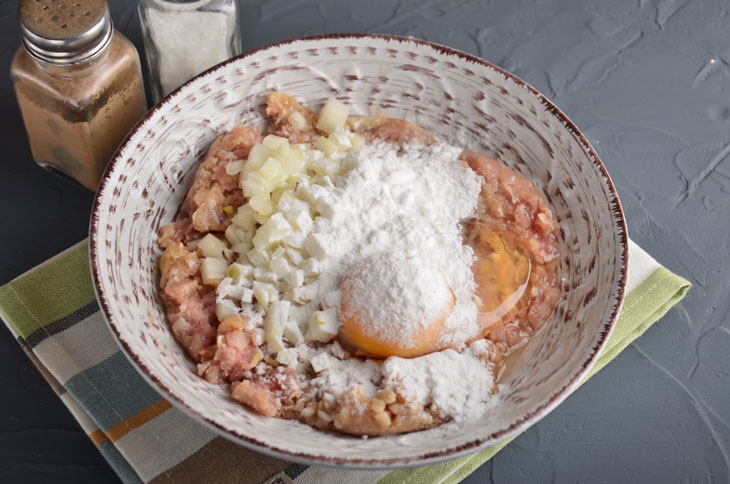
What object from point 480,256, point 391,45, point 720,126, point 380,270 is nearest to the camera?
point 380,270

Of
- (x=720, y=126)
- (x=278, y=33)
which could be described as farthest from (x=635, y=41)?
(x=278, y=33)

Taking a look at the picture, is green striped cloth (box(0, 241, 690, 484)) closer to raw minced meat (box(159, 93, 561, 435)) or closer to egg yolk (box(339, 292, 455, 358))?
raw minced meat (box(159, 93, 561, 435))

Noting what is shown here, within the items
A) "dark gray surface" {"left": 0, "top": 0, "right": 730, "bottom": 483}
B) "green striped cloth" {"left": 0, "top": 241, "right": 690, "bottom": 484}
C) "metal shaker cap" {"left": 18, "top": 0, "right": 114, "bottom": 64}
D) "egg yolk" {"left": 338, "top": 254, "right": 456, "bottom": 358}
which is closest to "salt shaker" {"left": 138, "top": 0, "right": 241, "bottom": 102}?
"metal shaker cap" {"left": 18, "top": 0, "right": 114, "bottom": 64}

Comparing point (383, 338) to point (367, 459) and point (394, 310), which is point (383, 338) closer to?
point (394, 310)

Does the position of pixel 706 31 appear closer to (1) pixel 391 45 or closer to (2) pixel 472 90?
(2) pixel 472 90

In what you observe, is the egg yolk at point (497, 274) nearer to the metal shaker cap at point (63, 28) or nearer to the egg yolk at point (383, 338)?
the egg yolk at point (383, 338)

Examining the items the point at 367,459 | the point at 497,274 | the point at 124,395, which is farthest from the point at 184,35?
the point at 367,459

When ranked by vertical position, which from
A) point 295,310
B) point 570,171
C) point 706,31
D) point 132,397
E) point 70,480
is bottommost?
point 70,480
